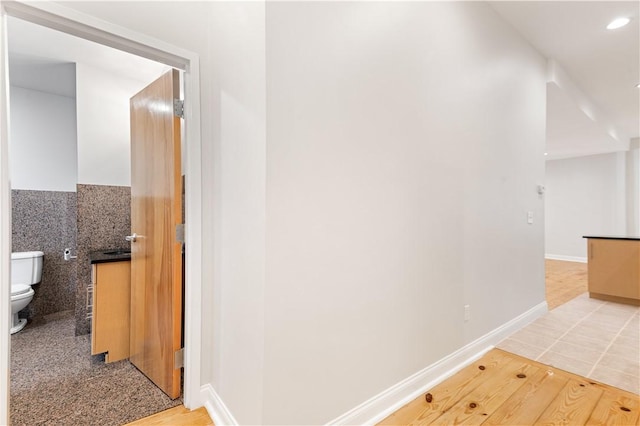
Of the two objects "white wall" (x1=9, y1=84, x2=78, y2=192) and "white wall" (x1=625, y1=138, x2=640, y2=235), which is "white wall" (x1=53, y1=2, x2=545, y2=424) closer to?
"white wall" (x1=9, y1=84, x2=78, y2=192)

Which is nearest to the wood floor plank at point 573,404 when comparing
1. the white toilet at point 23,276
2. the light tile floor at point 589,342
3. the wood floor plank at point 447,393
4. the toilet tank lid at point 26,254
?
the light tile floor at point 589,342

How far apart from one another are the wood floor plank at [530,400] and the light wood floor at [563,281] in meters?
1.90

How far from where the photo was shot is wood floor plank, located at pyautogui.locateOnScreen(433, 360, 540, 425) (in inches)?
63.9

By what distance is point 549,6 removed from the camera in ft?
8.09

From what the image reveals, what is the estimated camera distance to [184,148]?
1780mm

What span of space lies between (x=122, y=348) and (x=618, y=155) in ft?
30.9

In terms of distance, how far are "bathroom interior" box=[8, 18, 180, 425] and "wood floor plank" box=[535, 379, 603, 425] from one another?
7.06 ft

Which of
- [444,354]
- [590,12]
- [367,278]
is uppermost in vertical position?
[590,12]

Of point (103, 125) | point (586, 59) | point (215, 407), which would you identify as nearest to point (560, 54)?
point (586, 59)

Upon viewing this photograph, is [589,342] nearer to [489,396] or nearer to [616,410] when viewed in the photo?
[616,410]

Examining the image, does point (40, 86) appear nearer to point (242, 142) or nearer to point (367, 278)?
point (242, 142)

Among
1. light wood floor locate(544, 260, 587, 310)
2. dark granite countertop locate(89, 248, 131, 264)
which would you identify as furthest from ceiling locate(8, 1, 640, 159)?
light wood floor locate(544, 260, 587, 310)

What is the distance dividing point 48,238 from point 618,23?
5.90 m

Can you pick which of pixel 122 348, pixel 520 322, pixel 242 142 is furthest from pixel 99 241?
pixel 520 322
